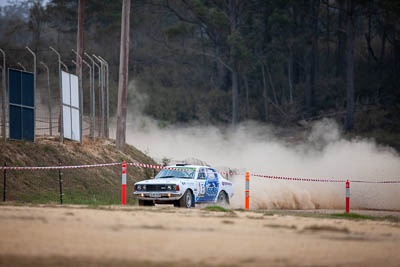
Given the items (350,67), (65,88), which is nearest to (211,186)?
(65,88)

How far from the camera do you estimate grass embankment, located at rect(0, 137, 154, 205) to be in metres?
19.9

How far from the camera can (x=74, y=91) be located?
24.3 m

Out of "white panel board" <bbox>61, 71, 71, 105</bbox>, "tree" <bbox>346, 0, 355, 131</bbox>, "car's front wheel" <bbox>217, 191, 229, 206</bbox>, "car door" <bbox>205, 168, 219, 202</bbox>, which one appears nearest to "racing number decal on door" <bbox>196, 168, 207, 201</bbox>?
"car door" <bbox>205, 168, 219, 202</bbox>

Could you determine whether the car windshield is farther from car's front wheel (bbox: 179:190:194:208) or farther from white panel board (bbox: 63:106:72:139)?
white panel board (bbox: 63:106:72:139)

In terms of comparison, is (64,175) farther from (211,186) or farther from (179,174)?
(211,186)

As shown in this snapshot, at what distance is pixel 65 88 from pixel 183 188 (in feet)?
23.9

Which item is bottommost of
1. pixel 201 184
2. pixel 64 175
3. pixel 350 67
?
pixel 201 184

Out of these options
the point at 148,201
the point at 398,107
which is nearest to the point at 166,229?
the point at 148,201

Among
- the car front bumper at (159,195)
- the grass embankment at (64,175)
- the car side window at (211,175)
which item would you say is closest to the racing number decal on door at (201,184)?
the car side window at (211,175)

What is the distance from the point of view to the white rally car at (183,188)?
19.1 metres

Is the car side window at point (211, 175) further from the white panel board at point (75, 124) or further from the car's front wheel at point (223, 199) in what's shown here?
the white panel board at point (75, 124)

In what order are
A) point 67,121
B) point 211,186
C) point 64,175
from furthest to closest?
point 67,121
point 64,175
point 211,186

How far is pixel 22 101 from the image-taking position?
21.8 meters

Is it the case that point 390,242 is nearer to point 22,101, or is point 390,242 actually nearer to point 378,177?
point 22,101
